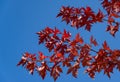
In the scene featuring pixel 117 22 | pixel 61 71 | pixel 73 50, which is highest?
pixel 117 22

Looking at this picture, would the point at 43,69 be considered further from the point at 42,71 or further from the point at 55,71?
the point at 55,71

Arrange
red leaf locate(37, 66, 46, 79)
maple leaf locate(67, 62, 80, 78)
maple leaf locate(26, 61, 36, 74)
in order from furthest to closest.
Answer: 1. maple leaf locate(26, 61, 36, 74)
2. red leaf locate(37, 66, 46, 79)
3. maple leaf locate(67, 62, 80, 78)

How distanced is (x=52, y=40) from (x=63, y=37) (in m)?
0.21

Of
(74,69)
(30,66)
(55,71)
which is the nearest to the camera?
(74,69)

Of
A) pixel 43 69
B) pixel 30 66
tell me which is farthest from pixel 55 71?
pixel 30 66

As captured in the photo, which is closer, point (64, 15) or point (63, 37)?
point (63, 37)

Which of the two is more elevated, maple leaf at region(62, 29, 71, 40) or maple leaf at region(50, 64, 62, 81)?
maple leaf at region(62, 29, 71, 40)

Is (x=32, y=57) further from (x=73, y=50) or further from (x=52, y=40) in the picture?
(x=73, y=50)

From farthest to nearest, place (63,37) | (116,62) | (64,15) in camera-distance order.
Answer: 1. (64,15)
2. (63,37)
3. (116,62)

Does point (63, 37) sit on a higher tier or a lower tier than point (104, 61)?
higher

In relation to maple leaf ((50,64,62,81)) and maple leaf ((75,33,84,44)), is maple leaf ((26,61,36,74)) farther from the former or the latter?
maple leaf ((75,33,84,44))

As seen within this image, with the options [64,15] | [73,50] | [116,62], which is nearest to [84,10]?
[64,15]

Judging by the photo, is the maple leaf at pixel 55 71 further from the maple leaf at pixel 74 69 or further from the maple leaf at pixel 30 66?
the maple leaf at pixel 30 66

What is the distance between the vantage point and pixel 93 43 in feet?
15.7
